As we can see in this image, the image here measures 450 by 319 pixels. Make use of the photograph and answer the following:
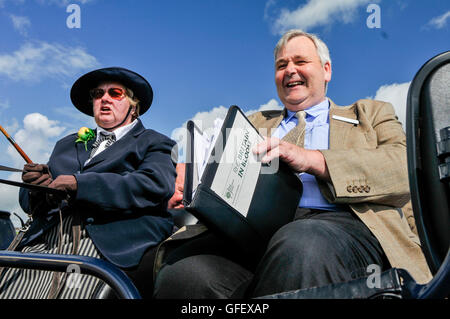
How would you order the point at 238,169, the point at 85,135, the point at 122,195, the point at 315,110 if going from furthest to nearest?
the point at 85,135 → the point at 315,110 → the point at 122,195 → the point at 238,169

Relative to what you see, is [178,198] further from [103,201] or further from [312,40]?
[312,40]

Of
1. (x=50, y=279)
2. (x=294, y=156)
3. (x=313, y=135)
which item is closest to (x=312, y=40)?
(x=313, y=135)

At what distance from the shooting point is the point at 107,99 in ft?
7.73

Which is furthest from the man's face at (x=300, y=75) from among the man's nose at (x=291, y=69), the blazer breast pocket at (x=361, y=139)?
the blazer breast pocket at (x=361, y=139)

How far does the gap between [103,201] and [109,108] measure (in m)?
0.75

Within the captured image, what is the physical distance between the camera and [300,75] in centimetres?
207

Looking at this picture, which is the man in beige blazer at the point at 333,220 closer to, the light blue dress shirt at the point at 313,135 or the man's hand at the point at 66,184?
the light blue dress shirt at the point at 313,135

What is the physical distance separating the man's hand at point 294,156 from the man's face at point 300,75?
24.5 inches

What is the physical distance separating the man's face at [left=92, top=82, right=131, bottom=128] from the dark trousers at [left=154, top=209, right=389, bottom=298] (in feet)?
3.62

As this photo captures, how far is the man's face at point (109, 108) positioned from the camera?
231cm

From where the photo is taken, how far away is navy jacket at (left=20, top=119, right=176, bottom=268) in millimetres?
1781

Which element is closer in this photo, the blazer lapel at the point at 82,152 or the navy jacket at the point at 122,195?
the navy jacket at the point at 122,195

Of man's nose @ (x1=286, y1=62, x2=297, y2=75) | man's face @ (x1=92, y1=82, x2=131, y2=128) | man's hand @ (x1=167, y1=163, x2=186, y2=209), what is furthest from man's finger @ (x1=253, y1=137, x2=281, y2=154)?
man's hand @ (x1=167, y1=163, x2=186, y2=209)

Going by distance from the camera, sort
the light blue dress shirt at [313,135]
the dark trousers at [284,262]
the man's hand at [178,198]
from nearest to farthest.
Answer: the dark trousers at [284,262]
the light blue dress shirt at [313,135]
the man's hand at [178,198]
